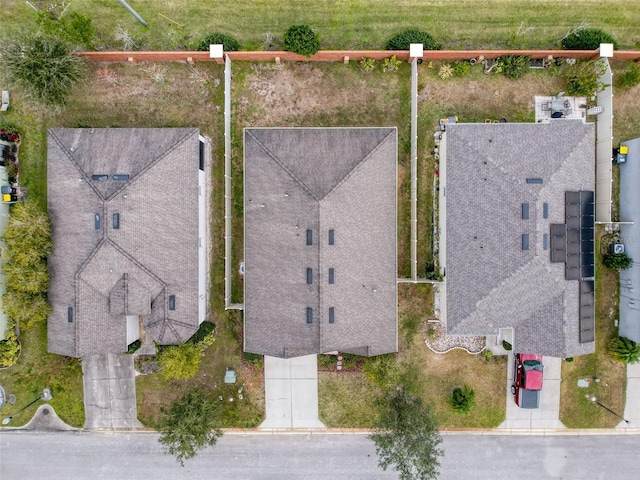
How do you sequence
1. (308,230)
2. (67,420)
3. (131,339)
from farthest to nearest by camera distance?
(67,420) → (131,339) → (308,230)

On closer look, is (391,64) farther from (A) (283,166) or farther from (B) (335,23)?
(A) (283,166)

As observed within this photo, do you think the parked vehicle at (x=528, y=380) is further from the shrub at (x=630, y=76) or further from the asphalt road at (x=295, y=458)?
the shrub at (x=630, y=76)

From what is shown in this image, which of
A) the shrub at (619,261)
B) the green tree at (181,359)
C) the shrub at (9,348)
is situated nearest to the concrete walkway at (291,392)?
the green tree at (181,359)

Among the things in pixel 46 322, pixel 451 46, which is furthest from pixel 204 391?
pixel 451 46

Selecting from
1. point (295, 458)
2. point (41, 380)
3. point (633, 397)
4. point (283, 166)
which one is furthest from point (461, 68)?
point (41, 380)

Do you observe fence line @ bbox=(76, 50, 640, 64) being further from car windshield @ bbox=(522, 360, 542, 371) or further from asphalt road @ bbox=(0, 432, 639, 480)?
asphalt road @ bbox=(0, 432, 639, 480)

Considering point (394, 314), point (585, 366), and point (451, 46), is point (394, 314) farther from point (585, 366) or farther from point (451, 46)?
point (451, 46)
